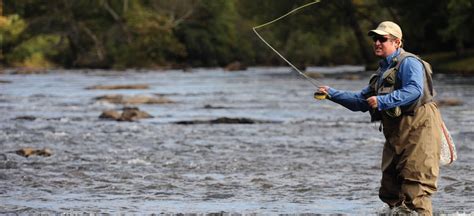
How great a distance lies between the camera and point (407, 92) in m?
8.34

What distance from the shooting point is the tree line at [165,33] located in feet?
261

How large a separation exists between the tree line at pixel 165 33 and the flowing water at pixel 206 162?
49257mm

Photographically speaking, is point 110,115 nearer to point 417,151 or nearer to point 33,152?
point 33,152

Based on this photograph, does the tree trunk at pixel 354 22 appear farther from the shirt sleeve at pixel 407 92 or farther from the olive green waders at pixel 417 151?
the shirt sleeve at pixel 407 92

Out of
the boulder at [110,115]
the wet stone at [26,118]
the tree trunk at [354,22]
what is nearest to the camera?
the boulder at [110,115]

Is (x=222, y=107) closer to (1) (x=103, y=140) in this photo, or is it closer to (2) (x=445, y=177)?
(1) (x=103, y=140)

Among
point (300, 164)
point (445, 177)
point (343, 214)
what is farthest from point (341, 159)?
point (343, 214)

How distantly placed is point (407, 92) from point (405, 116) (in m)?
0.38

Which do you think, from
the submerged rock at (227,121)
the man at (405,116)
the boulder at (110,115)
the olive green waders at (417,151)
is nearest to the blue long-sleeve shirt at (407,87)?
the man at (405,116)

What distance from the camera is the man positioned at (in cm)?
852

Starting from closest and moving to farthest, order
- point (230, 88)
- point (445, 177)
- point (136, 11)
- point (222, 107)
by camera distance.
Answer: point (445, 177), point (222, 107), point (230, 88), point (136, 11)

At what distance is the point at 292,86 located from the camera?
44.1m

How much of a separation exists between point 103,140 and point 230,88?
21961mm

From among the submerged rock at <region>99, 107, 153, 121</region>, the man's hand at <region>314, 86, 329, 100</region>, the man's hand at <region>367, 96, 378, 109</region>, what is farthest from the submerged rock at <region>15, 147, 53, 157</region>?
the man's hand at <region>367, 96, 378, 109</region>
